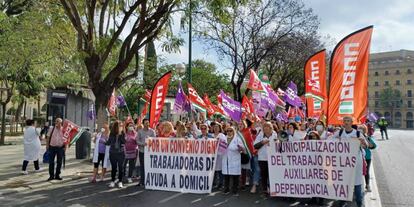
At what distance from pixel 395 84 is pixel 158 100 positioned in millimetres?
123057

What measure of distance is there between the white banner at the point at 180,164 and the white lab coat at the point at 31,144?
170 inches

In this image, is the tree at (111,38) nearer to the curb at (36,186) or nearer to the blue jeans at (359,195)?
the curb at (36,186)

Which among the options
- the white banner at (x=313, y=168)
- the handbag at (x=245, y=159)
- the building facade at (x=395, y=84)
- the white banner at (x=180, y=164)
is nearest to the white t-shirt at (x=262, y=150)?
the white banner at (x=313, y=168)

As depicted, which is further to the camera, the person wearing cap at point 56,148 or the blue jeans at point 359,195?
the person wearing cap at point 56,148

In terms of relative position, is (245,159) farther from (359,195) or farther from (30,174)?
(30,174)

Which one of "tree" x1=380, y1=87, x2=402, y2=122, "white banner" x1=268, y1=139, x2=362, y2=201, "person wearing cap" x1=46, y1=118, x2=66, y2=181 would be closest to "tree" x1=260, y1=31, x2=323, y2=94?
"person wearing cap" x1=46, y1=118, x2=66, y2=181

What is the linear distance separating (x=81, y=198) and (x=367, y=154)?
6.76 meters

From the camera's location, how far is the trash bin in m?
16.1

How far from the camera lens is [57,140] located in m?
12.1

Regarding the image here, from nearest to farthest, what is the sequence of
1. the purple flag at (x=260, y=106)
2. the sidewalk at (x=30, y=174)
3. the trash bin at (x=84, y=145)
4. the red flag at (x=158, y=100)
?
the sidewalk at (x=30, y=174) < the red flag at (x=158, y=100) < the trash bin at (x=84, y=145) < the purple flag at (x=260, y=106)

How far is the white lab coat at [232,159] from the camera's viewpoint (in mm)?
10031

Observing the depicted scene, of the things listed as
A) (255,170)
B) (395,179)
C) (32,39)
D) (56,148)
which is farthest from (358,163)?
Answer: (32,39)

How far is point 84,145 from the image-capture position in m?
16.3

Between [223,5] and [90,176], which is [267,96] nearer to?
[223,5]
